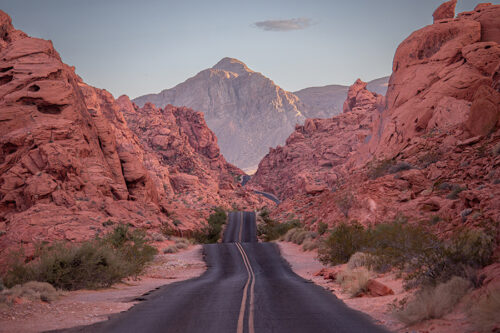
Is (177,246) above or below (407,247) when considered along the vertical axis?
below

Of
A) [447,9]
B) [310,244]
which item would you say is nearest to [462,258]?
[310,244]

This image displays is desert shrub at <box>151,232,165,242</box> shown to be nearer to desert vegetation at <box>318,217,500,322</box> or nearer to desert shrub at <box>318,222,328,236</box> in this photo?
desert shrub at <box>318,222,328,236</box>

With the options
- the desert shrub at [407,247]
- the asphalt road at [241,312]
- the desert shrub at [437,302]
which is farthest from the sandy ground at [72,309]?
the desert shrub at [407,247]

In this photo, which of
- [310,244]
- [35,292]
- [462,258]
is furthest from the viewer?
[310,244]

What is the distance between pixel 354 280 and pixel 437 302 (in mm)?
5993

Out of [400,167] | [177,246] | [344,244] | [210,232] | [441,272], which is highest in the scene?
[400,167]

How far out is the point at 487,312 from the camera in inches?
263

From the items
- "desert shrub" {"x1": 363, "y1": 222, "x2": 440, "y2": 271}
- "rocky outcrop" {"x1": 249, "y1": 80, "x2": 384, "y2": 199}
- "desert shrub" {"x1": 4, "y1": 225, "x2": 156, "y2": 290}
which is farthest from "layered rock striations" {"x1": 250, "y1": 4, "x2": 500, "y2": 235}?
"rocky outcrop" {"x1": 249, "y1": 80, "x2": 384, "y2": 199}

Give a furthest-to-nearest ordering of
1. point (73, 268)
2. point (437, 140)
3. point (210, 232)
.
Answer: point (210, 232), point (437, 140), point (73, 268)

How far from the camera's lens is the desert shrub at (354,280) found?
12977mm

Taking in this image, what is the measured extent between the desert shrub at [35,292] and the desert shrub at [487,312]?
1123 centimetres

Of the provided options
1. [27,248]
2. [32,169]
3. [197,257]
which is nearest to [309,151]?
[197,257]

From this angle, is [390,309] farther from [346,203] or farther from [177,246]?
[177,246]

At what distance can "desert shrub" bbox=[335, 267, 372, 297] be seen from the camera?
1298cm
